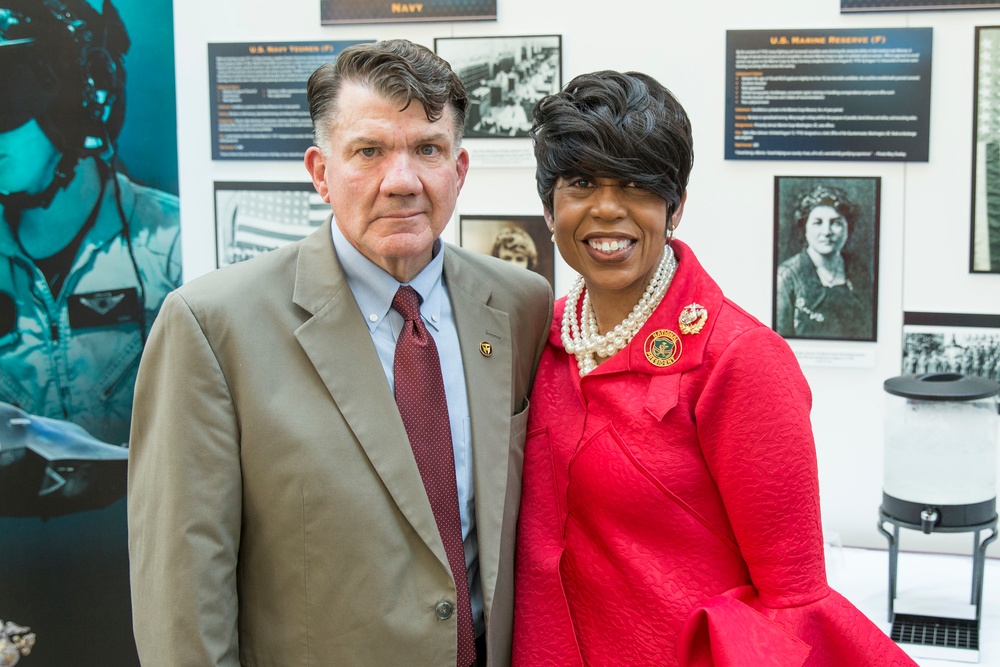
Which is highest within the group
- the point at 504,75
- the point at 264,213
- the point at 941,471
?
the point at 504,75

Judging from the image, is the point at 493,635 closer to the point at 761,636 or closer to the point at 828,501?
the point at 761,636

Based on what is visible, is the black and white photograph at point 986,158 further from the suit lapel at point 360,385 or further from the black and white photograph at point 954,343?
the suit lapel at point 360,385

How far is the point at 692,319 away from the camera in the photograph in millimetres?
1986

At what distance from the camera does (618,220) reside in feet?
6.61

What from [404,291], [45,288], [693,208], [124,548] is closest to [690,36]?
[693,208]

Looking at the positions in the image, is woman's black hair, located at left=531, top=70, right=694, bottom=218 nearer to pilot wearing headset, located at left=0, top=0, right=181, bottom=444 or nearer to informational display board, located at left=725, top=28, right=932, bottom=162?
informational display board, located at left=725, top=28, right=932, bottom=162

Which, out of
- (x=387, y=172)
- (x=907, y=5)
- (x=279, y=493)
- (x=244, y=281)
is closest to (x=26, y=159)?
(x=244, y=281)

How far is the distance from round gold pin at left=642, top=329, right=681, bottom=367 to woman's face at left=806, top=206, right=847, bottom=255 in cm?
190

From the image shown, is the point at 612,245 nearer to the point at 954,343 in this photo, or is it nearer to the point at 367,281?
the point at 367,281

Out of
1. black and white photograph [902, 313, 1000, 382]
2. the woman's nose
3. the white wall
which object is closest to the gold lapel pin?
the woman's nose

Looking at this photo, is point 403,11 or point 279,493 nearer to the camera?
point 279,493

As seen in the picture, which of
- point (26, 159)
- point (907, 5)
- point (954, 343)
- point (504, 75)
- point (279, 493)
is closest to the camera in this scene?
point (279, 493)

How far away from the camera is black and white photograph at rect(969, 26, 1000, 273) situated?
3451 millimetres

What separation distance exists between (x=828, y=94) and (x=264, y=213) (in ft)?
7.53
